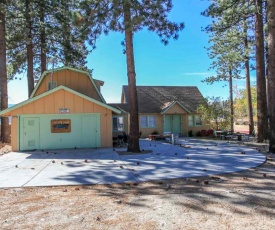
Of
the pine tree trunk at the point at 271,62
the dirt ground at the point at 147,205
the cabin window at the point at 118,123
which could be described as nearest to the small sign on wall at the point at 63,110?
the cabin window at the point at 118,123

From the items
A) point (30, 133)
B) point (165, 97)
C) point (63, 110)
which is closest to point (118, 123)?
point (63, 110)

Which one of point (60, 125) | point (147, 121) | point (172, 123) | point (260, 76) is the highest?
point (260, 76)

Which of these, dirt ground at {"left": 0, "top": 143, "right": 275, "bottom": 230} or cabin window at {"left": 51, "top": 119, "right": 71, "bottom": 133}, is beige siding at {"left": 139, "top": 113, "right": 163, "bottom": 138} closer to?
cabin window at {"left": 51, "top": 119, "right": 71, "bottom": 133}

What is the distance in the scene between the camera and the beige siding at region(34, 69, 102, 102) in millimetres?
18859

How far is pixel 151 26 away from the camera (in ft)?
46.3

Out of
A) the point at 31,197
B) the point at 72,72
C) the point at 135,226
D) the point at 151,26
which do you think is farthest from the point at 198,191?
the point at 72,72

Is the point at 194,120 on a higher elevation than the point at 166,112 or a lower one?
lower

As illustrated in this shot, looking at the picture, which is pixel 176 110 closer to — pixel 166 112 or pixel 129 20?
pixel 166 112

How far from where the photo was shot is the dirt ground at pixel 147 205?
4285mm

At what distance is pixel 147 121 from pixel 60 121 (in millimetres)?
→ 11438

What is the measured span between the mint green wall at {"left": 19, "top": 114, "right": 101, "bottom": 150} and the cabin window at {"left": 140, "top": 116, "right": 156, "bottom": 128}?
10.1 metres

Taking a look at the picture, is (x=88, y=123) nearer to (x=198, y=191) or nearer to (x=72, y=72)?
(x=72, y=72)

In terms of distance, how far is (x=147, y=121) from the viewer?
85.8 ft

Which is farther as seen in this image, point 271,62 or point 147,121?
point 147,121
